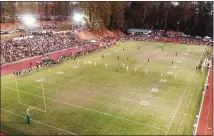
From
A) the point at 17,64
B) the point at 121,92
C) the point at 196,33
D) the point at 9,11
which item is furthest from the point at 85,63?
the point at 196,33

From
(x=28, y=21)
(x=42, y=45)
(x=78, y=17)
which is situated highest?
(x=78, y=17)

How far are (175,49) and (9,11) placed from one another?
173ft

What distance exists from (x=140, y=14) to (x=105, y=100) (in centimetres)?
7709

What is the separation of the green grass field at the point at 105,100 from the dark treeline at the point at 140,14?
41.9 meters

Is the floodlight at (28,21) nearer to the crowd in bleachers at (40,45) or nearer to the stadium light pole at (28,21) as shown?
the stadium light pole at (28,21)

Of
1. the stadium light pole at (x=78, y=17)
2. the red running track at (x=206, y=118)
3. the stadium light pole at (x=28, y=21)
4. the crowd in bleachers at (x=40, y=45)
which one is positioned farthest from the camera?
the stadium light pole at (x=78, y=17)

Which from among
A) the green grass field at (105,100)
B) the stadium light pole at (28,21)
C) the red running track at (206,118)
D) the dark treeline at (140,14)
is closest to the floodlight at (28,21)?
the stadium light pole at (28,21)

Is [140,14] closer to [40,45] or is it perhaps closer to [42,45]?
[42,45]

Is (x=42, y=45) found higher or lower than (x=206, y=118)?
higher

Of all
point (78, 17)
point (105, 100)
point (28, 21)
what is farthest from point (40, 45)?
point (105, 100)

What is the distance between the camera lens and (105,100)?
1156 inches

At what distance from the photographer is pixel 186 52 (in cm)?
5850

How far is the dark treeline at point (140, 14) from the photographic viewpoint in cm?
8338

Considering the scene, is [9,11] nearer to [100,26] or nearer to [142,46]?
[100,26]
